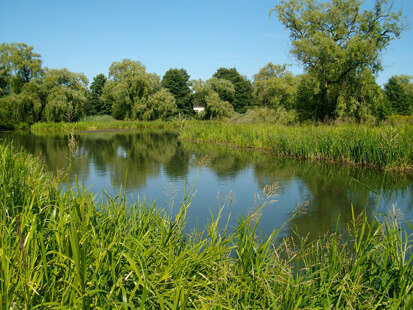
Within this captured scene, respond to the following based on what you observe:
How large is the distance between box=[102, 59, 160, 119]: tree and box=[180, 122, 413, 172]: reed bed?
71.8 ft

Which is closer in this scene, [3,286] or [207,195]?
[3,286]

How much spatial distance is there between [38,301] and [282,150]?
12.8 m

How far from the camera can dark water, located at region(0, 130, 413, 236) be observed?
587 centimetres

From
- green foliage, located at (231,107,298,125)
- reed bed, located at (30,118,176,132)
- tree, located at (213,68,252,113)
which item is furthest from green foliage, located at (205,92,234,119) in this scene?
green foliage, located at (231,107,298,125)

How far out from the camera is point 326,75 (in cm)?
1866

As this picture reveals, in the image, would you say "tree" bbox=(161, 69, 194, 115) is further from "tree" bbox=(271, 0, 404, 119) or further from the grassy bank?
the grassy bank

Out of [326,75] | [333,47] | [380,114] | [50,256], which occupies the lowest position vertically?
[50,256]

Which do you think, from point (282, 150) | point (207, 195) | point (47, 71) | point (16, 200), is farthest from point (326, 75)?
point (47, 71)

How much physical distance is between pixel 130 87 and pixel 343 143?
2928 cm

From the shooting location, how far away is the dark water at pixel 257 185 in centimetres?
587

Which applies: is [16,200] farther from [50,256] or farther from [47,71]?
[47,71]

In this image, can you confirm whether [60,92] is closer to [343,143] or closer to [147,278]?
[343,143]

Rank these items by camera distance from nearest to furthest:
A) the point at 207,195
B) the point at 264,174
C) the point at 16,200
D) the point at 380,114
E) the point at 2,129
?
the point at 16,200 → the point at 207,195 → the point at 264,174 → the point at 380,114 → the point at 2,129

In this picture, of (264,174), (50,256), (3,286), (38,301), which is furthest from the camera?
(264,174)
